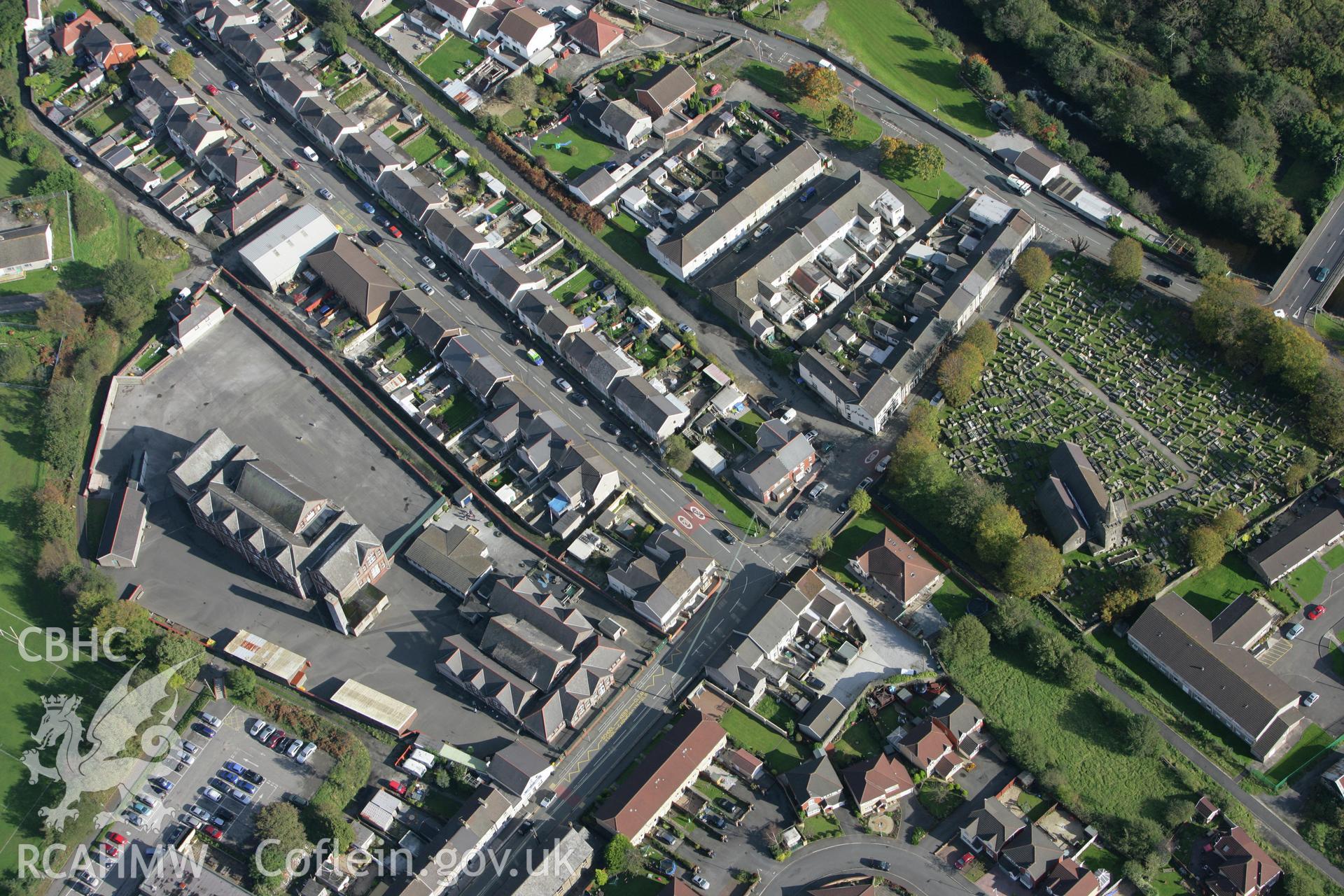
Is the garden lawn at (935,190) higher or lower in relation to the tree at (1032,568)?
higher

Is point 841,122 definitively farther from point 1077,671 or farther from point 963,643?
point 1077,671

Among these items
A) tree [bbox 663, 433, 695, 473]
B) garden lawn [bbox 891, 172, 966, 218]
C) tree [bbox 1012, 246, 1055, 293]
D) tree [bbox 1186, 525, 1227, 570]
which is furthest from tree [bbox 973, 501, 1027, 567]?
garden lawn [bbox 891, 172, 966, 218]

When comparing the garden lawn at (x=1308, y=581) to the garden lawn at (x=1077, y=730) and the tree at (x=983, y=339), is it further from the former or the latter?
the tree at (x=983, y=339)

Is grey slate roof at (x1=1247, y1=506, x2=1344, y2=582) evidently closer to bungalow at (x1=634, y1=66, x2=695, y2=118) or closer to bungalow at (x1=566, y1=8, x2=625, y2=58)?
bungalow at (x1=634, y1=66, x2=695, y2=118)

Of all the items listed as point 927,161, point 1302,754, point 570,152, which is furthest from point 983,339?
point 570,152

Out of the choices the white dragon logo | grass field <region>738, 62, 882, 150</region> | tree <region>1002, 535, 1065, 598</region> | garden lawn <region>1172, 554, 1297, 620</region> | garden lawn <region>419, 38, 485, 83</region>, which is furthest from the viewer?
garden lawn <region>419, 38, 485, 83</region>

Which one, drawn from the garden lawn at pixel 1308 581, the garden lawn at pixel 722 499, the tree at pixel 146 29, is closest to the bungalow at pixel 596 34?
the tree at pixel 146 29
